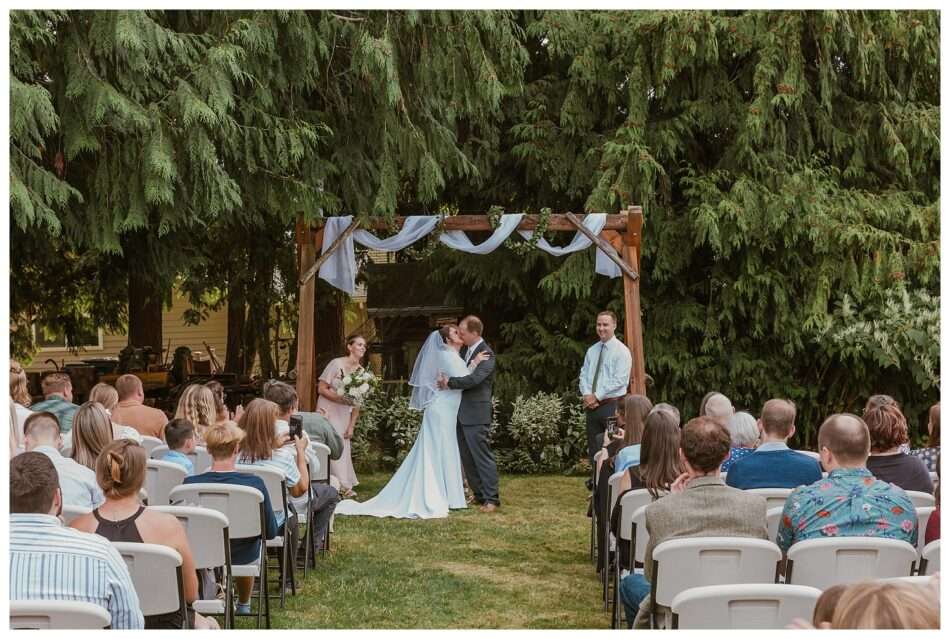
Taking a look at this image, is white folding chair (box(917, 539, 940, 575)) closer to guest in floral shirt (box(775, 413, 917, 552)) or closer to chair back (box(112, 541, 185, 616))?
guest in floral shirt (box(775, 413, 917, 552))

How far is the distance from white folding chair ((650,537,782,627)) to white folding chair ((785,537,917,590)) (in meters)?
A: 0.10

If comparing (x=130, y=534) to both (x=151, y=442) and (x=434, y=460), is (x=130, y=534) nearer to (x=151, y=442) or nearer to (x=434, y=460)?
(x=151, y=442)

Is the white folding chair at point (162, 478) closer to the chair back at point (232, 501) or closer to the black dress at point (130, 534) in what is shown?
the chair back at point (232, 501)

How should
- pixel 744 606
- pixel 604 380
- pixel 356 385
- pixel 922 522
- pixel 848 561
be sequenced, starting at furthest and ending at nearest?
pixel 604 380
pixel 356 385
pixel 922 522
pixel 848 561
pixel 744 606

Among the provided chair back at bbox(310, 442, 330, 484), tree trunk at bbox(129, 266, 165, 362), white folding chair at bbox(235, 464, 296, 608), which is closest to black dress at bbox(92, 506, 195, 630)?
white folding chair at bbox(235, 464, 296, 608)

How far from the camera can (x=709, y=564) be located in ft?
15.0

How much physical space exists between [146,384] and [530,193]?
25.7 feet

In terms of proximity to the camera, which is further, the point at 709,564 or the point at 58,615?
the point at 709,564

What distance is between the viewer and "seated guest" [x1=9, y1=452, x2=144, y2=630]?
3.92 metres

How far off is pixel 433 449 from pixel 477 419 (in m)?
0.50

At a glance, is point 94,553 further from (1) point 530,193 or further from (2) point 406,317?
(2) point 406,317

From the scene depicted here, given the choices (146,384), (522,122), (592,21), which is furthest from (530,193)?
(146,384)

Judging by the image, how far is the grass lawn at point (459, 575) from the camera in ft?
22.1

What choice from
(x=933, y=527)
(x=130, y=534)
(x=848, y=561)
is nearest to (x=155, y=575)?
(x=130, y=534)
